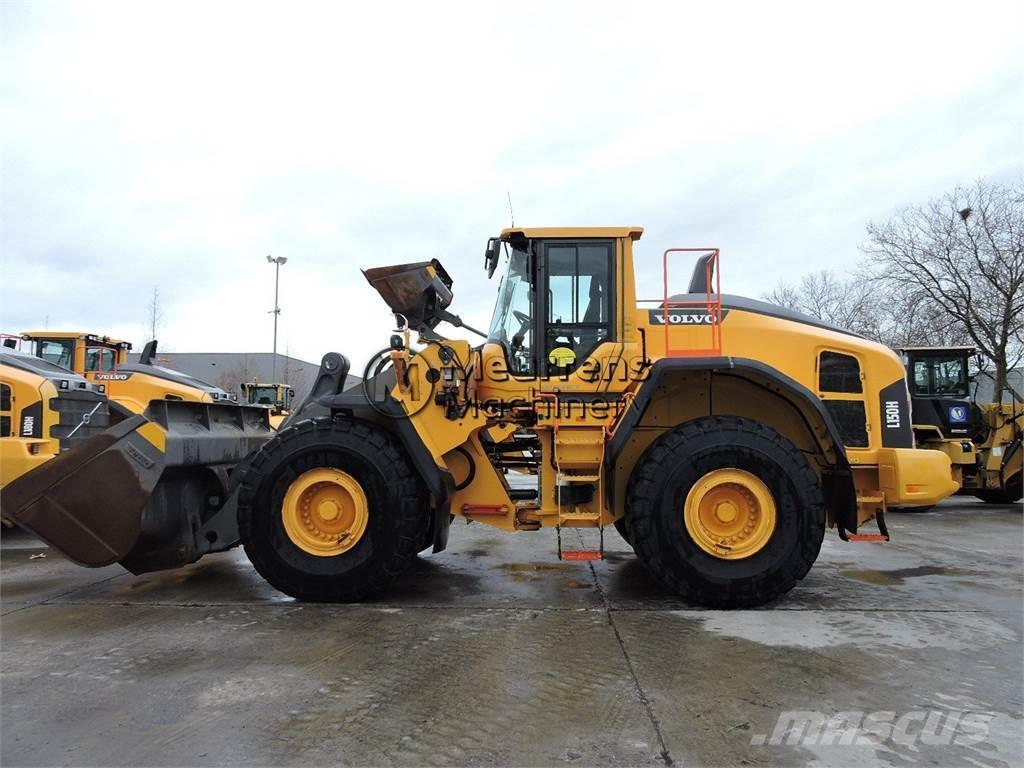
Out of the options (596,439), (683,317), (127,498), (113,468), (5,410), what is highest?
(683,317)

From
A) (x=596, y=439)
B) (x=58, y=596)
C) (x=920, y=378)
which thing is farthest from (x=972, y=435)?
(x=58, y=596)

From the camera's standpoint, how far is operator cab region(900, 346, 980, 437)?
40.1 feet

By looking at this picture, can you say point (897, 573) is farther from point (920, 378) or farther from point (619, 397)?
point (920, 378)

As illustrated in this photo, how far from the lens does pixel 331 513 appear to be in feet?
16.3

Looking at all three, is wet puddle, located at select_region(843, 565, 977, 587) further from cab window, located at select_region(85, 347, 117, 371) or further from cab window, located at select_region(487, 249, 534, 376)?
cab window, located at select_region(85, 347, 117, 371)

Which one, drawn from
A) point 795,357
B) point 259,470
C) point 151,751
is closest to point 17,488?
point 259,470

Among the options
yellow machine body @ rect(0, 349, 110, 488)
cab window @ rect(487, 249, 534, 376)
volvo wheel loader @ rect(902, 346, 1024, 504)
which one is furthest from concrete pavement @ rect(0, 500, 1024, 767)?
volvo wheel loader @ rect(902, 346, 1024, 504)

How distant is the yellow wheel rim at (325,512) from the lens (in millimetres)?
4922

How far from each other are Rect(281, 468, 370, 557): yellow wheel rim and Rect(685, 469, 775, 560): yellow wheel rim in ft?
7.99

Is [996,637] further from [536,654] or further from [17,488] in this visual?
[17,488]

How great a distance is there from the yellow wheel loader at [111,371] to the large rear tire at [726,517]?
8.10 meters

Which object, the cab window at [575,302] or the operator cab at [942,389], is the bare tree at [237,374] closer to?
the operator cab at [942,389]

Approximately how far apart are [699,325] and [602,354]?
790 millimetres

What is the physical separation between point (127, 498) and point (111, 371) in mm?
7420
